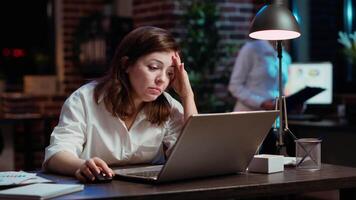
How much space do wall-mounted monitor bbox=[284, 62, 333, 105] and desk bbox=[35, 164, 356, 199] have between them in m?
2.91

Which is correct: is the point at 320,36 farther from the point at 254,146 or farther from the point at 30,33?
the point at 254,146

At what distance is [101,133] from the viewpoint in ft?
7.16

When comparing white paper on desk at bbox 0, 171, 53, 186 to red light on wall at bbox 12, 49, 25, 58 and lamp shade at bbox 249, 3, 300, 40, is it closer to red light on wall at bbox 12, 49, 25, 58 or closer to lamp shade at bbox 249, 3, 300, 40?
lamp shade at bbox 249, 3, 300, 40

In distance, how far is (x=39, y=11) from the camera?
7.04 metres

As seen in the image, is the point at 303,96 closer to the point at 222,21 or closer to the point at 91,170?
the point at 91,170

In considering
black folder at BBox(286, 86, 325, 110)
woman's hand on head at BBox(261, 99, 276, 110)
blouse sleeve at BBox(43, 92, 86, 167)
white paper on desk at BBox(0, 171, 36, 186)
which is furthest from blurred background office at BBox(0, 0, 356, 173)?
white paper on desk at BBox(0, 171, 36, 186)

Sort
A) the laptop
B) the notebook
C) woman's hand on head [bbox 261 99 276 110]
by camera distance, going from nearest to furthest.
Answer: the notebook
the laptop
woman's hand on head [bbox 261 99 276 110]

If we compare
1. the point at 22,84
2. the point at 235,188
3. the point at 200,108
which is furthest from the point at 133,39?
the point at 22,84

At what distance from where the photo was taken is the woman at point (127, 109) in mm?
2143

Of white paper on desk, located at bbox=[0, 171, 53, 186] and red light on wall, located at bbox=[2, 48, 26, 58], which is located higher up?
white paper on desk, located at bbox=[0, 171, 53, 186]

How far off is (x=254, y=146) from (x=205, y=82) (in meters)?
3.01

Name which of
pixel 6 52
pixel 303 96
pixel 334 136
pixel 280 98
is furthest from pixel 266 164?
pixel 6 52

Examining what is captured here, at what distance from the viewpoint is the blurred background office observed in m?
4.87

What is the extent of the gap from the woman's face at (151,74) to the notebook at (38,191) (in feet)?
Answer: 1.89
